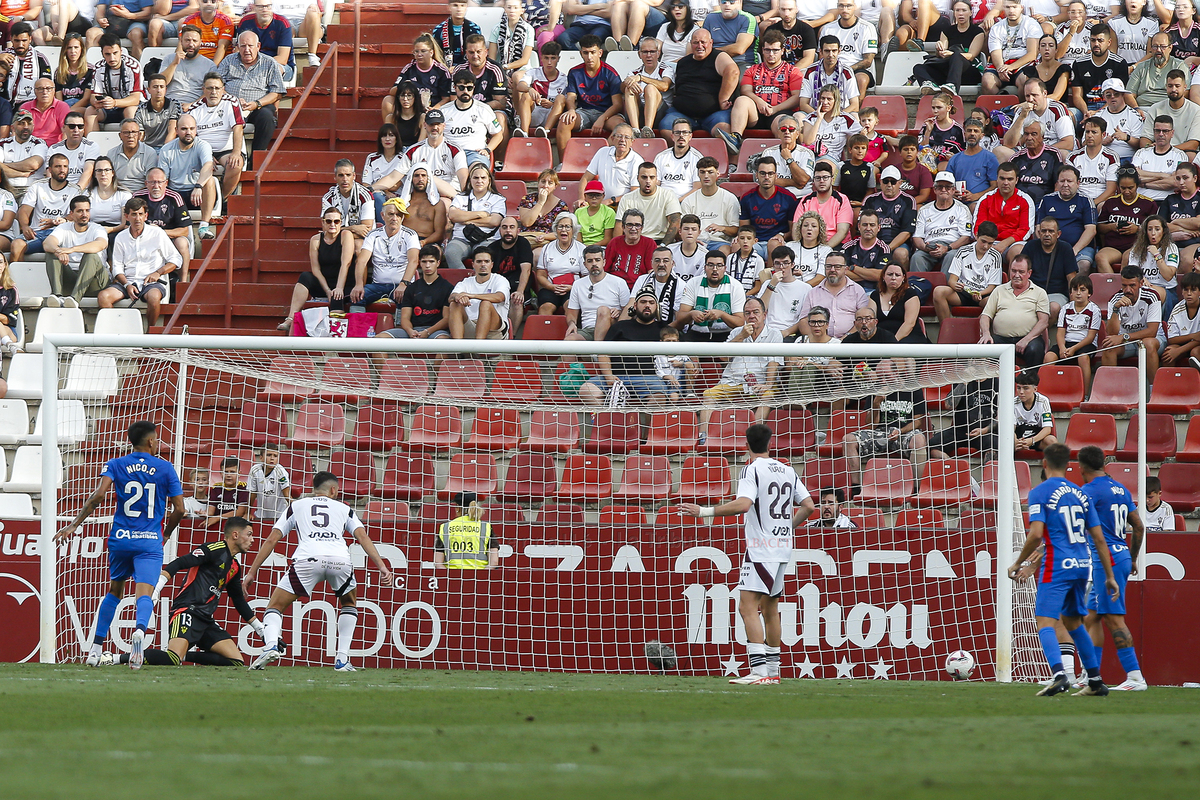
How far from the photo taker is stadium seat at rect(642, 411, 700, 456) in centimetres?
1270

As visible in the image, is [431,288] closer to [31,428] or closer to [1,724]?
[31,428]

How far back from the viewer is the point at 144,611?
33.5ft

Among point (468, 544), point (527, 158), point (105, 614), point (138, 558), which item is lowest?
point (105, 614)

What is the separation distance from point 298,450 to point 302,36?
317 inches

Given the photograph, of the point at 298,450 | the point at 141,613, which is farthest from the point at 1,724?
the point at 298,450

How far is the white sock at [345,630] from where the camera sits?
431 inches

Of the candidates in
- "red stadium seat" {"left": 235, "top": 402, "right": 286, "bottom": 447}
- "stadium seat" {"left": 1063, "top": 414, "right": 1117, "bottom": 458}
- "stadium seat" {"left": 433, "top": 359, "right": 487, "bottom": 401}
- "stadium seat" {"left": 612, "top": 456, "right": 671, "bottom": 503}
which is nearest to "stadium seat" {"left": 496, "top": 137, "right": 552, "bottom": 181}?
"stadium seat" {"left": 433, "top": 359, "right": 487, "bottom": 401}

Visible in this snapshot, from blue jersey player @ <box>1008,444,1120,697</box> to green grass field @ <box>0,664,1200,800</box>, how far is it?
19.7 inches

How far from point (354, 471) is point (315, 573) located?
2321 millimetres

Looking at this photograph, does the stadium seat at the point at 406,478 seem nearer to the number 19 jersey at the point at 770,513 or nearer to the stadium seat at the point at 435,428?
the stadium seat at the point at 435,428

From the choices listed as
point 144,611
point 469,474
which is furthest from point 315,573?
point 469,474

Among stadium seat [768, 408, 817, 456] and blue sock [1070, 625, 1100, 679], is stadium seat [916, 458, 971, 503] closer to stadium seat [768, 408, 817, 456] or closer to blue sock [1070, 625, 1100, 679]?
stadium seat [768, 408, 817, 456]

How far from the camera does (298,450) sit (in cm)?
1318

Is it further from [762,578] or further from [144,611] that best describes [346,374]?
[762,578]
